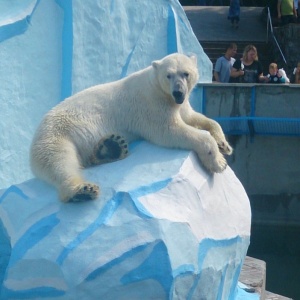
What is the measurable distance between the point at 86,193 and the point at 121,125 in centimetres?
69

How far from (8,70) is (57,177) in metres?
2.71

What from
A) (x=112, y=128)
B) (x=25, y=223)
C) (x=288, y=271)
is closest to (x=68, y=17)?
(x=112, y=128)

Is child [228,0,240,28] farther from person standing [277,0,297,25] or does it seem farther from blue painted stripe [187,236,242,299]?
blue painted stripe [187,236,242,299]

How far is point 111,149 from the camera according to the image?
530 centimetres

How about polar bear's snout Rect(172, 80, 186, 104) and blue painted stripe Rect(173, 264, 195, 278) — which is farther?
polar bear's snout Rect(172, 80, 186, 104)

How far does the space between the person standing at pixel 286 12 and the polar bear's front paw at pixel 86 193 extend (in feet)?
35.7

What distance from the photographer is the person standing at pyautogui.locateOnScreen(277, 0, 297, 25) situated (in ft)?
50.3

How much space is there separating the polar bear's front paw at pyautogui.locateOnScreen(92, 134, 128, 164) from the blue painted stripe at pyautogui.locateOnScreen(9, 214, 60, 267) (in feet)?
1.84

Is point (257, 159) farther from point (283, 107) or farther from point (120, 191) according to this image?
point (120, 191)

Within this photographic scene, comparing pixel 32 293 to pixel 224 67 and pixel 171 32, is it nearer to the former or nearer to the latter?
pixel 171 32

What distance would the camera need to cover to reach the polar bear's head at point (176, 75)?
5277 mm

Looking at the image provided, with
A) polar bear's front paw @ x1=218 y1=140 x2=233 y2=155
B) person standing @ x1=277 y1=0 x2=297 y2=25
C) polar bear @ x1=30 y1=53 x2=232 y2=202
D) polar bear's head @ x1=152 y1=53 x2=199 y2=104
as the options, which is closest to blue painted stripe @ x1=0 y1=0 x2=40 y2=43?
polar bear @ x1=30 y1=53 x2=232 y2=202

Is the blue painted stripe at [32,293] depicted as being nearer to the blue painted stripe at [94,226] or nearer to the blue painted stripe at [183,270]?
the blue painted stripe at [94,226]

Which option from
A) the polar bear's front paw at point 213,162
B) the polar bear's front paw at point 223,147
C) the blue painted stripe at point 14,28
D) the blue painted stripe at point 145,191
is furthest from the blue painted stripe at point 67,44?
the blue painted stripe at point 145,191
